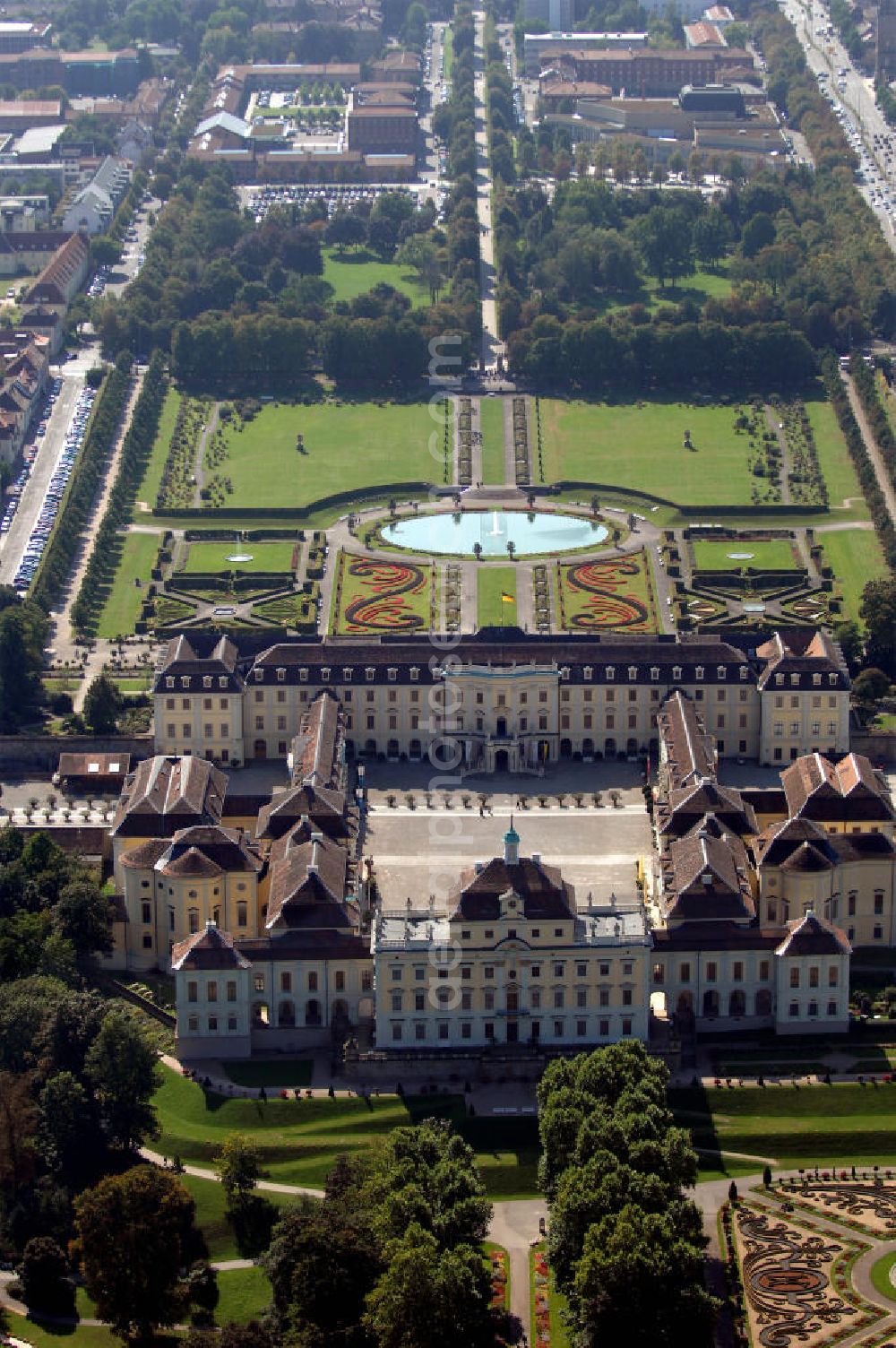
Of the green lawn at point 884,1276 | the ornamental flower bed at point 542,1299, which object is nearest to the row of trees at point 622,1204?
the ornamental flower bed at point 542,1299

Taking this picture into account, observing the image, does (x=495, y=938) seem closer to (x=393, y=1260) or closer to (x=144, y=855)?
(x=144, y=855)

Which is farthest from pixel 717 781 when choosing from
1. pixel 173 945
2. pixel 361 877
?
pixel 173 945

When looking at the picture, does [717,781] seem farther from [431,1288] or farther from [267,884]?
[431,1288]

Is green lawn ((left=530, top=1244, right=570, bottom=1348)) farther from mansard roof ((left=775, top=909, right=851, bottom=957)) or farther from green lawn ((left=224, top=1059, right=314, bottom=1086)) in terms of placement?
mansard roof ((left=775, top=909, right=851, bottom=957))

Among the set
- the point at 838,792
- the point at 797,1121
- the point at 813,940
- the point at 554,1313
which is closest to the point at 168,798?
the point at 838,792

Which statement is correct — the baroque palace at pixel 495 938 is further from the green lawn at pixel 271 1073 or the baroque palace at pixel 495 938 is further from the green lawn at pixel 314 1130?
the green lawn at pixel 314 1130

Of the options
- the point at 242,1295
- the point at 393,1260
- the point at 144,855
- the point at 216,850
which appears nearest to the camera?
the point at 393,1260

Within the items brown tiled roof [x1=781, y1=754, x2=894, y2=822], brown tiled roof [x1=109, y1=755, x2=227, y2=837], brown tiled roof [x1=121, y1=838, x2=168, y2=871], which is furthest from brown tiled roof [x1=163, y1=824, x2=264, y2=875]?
brown tiled roof [x1=781, y1=754, x2=894, y2=822]
